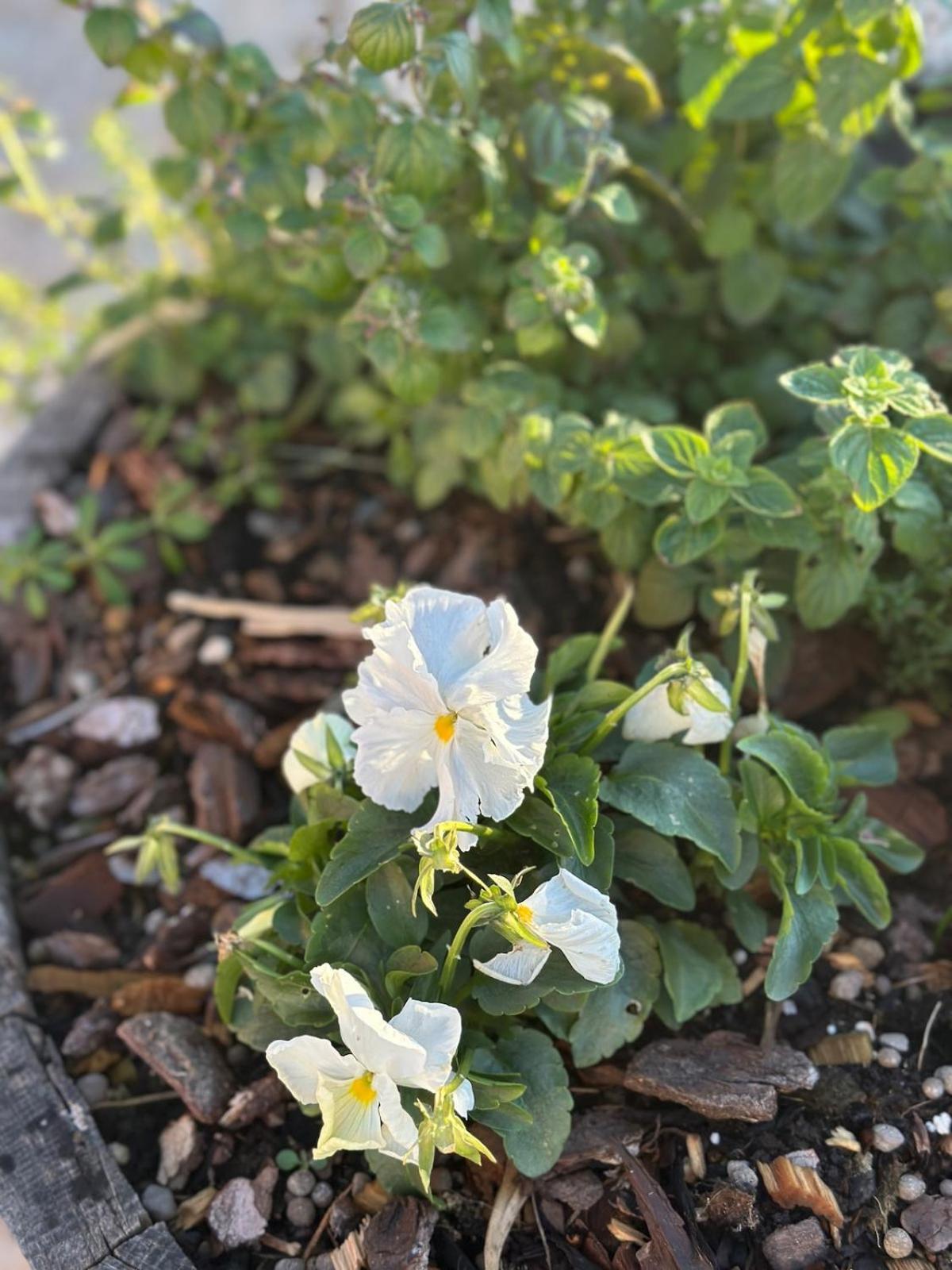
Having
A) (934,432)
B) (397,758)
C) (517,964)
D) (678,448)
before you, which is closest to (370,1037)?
(517,964)

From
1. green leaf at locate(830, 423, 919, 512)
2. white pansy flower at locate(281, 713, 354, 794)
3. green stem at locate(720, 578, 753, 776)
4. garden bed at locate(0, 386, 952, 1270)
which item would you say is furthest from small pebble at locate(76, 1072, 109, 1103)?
green leaf at locate(830, 423, 919, 512)

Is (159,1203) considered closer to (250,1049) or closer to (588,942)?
Result: (250,1049)

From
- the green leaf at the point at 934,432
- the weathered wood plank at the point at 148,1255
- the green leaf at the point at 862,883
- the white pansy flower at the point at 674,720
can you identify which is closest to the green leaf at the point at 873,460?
the green leaf at the point at 934,432

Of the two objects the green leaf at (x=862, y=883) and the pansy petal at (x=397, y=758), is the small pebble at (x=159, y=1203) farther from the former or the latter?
the green leaf at (x=862, y=883)

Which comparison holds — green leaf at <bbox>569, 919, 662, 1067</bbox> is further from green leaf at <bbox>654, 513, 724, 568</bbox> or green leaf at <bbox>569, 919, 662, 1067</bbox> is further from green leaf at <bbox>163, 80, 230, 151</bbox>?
green leaf at <bbox>163, 80, 230, 151</bbox>

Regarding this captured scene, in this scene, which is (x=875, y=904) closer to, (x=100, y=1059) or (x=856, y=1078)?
(x=856, y=1078)
